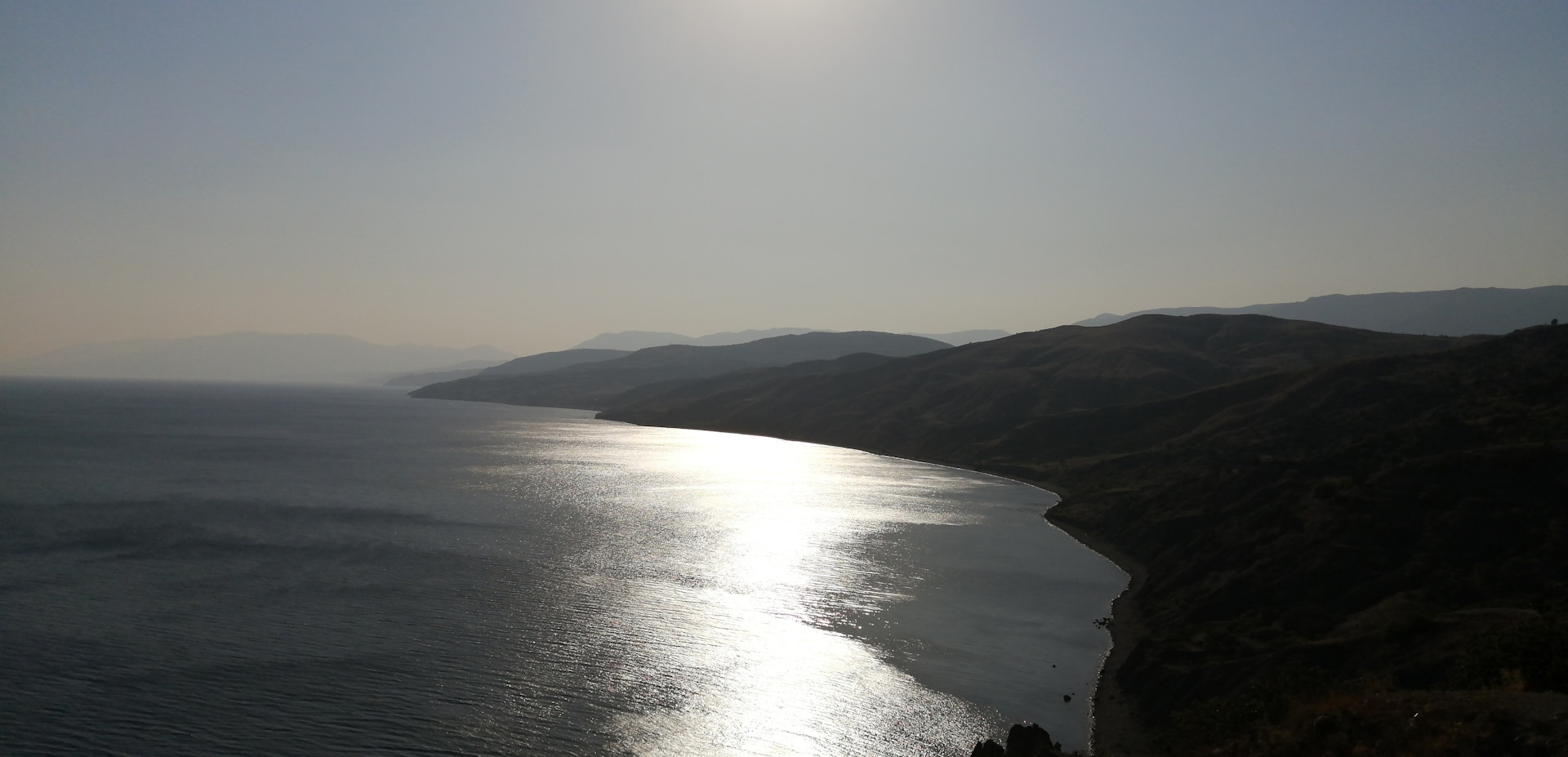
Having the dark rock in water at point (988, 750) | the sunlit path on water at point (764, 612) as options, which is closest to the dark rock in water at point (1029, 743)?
the dark rock in water at point (988, 750)

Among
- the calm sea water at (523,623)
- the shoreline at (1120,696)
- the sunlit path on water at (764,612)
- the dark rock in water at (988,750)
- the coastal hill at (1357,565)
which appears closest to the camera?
the coastal hill at (1357,565)

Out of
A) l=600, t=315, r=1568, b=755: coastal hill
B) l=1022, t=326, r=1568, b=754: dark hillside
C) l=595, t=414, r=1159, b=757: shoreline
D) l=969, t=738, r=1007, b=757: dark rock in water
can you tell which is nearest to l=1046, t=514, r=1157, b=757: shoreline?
l=595, t=414, r=1159, b=757: shoreline

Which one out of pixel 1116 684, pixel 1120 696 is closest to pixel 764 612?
pixel 1116 684

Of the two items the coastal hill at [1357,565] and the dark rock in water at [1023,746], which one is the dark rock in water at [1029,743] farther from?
the coastal hill at [1357,565]

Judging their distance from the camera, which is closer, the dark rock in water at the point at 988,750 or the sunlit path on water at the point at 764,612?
the dark rock in water at the point at 988,750

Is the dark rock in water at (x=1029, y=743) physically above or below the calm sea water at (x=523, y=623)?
above

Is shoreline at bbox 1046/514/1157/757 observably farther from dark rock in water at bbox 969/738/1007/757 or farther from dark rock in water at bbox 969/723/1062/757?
dark rock in water at bbox 969/738/1007/757
